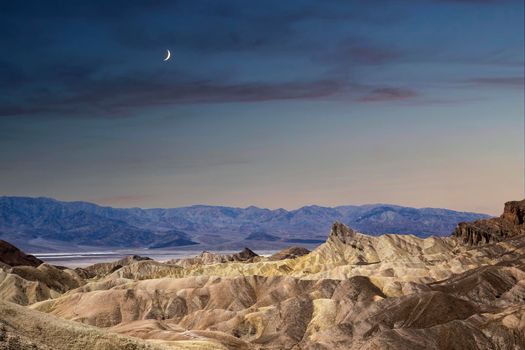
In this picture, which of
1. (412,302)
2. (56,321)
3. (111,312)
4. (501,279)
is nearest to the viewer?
(56,321)

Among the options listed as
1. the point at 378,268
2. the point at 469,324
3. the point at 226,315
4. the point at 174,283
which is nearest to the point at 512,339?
the point at 469,324

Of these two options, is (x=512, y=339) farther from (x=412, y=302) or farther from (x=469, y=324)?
(x=412, y=302)

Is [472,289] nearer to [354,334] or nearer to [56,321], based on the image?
[354,334]

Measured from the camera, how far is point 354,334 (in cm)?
13112

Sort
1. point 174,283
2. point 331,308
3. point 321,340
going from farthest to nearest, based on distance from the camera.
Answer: point 174,283
point 331,308
point 321,340

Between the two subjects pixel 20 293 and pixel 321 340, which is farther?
pixel 20 293

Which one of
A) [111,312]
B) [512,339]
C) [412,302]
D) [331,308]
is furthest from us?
[111,312]

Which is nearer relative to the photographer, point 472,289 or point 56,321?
point 56,321

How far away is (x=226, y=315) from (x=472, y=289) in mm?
52348

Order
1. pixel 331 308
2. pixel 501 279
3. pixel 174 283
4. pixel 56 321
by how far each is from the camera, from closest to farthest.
A: pixel 56 321, pixel 331 308, pixel 501 279, pixel 174 283

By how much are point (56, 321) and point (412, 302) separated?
7652cm

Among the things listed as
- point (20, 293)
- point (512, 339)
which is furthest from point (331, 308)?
point (20, 293)

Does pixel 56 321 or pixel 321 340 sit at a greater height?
pixel 56 321

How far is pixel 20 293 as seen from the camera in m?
199
